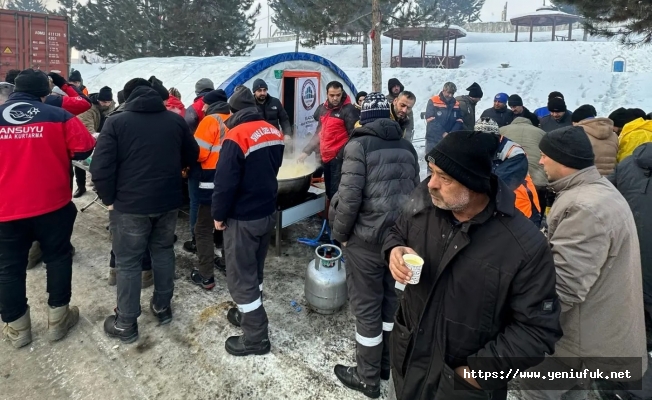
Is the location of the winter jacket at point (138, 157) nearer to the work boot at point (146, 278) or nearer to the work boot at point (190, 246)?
the work boot at point (146, 278)

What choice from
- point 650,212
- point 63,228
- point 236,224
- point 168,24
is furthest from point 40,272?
point 168,24

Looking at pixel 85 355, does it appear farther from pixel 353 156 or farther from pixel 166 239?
pixel 353 156

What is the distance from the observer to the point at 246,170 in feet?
10.4

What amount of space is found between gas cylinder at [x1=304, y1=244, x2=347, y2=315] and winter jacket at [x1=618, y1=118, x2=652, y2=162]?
10.8 feet

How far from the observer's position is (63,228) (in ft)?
11.1

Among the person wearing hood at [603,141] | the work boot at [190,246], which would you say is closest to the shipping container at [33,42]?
the work boot at [190,246]

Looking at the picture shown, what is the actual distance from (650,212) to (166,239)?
4.12 metres

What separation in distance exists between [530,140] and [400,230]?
11.6ft

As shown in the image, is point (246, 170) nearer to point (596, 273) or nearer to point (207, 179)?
point (207, 179)

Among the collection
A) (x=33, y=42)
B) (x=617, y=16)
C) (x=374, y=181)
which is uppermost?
(x=33, y=42)

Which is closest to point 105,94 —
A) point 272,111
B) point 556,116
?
point 272,111

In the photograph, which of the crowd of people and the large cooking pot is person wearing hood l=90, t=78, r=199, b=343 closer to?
the crowd of people

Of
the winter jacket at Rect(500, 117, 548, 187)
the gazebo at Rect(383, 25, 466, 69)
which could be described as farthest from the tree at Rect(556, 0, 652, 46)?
the gazebo at Rect(383, 25, 466, 69)

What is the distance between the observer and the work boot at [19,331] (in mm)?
3336
